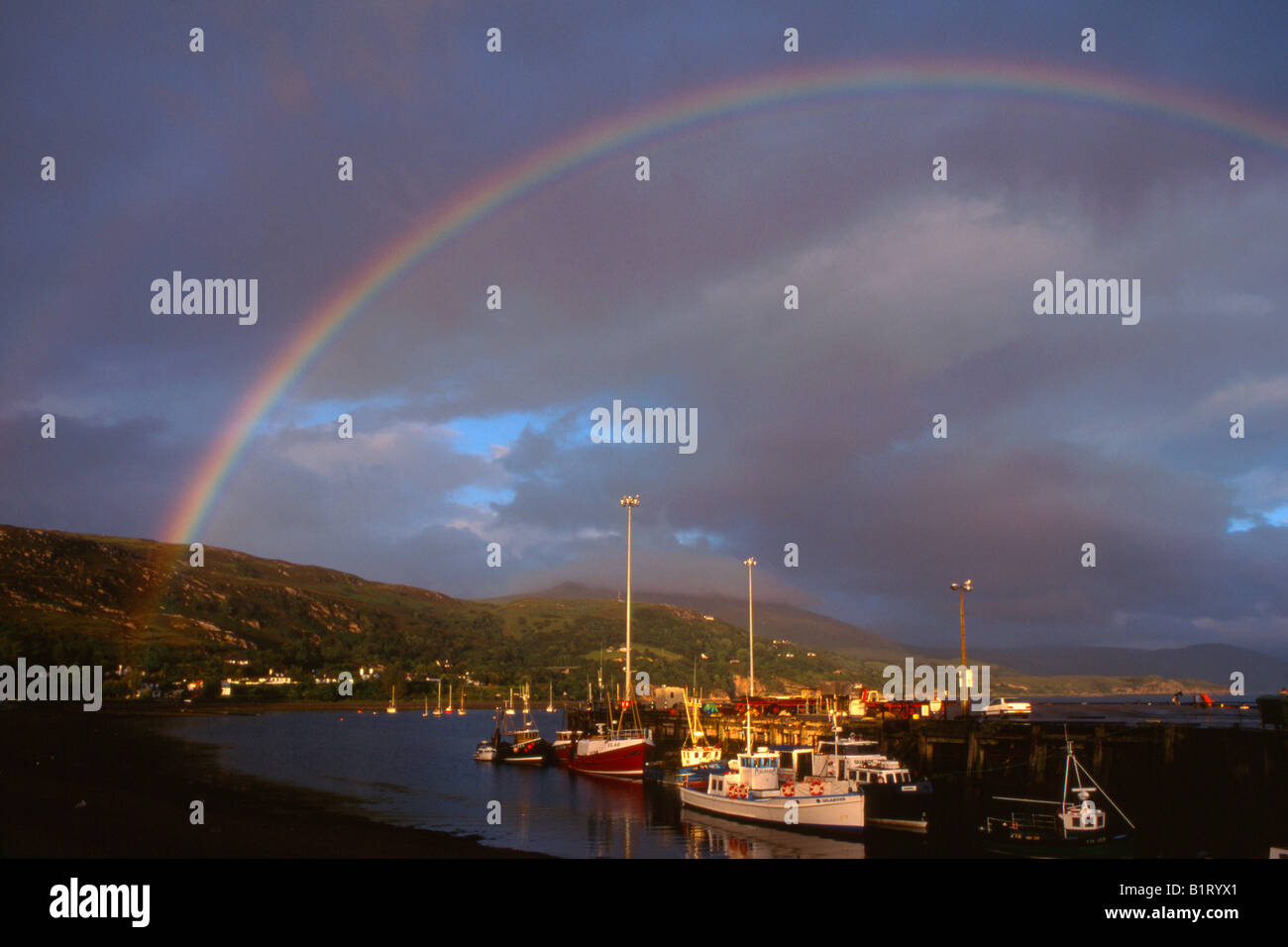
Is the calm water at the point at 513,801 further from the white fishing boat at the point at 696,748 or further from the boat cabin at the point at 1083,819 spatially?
the boat cabin at the point at 1083,819

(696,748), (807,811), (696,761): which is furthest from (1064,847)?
(696,748)

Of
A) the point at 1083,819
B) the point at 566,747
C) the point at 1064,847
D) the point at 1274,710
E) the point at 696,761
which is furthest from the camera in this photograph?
the point at 566,747

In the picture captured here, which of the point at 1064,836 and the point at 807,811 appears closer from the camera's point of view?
the point at 1064,836

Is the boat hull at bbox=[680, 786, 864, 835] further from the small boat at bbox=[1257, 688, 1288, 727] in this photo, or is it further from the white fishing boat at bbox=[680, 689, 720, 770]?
the small boat at bbox=[1257, 688, 1288, 727]

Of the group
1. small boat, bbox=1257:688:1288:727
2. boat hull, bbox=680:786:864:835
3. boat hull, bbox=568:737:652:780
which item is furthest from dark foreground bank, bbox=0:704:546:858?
small boat, bbox=1257:688:1288:727

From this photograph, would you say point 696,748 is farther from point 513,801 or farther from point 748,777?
point 748,777
